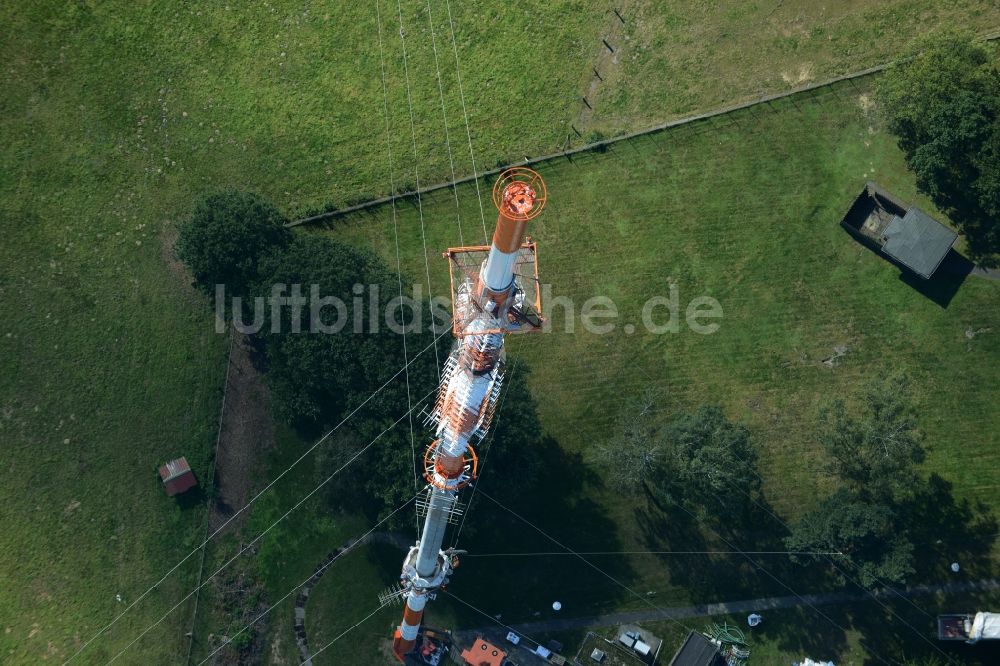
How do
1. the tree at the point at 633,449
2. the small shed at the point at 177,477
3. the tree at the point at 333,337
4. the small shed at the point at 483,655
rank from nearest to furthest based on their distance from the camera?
the tree at the point at 333,337 → the tree at the point at 633,449 → the small shed at the point at 483,655 → the small shed at the point at 177,477

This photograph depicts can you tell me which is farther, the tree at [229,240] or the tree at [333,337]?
the tree at [229,240]

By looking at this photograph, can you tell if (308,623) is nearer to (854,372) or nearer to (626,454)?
(626,454)

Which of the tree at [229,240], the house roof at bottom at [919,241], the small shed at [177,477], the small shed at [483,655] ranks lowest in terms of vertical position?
the small shed at [483,655]

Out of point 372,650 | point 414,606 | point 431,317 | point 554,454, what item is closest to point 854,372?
point 554,454

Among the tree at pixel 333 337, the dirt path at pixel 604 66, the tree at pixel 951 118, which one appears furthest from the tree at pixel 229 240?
the tree at pixel 951 118

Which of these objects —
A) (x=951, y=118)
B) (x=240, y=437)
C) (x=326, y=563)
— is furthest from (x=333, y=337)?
(x=951, y=118)

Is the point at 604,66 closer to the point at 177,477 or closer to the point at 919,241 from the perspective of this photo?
the point at 919,241

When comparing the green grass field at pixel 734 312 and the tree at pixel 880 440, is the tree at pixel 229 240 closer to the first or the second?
the green grass field at pixel 734 312
